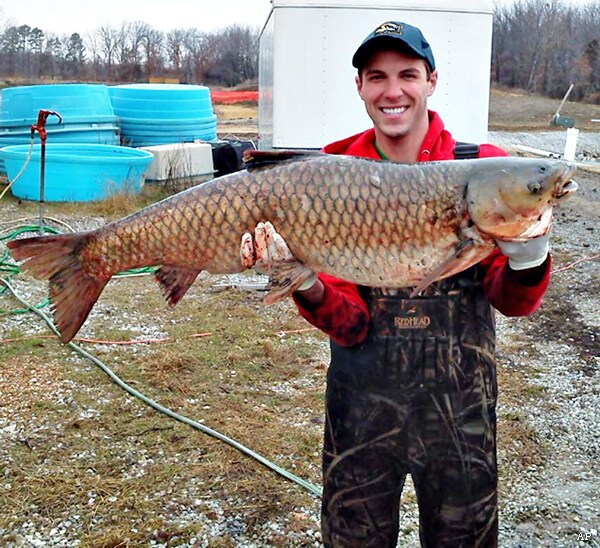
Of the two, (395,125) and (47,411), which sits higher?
(395,125)

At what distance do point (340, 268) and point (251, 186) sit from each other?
445 mm

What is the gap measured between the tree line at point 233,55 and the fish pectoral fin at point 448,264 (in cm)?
5692

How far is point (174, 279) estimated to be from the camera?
9.73 feet

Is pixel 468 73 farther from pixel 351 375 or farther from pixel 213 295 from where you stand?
pixel 351 375

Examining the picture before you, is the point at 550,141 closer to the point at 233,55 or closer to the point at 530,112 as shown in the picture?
the point at 530,112

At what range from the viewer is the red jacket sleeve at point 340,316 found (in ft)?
9.27

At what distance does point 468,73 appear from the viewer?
8.24 metres

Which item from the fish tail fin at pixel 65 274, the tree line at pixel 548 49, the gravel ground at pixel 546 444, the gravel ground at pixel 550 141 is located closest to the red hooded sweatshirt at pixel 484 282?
the fish tail fin at pixel 65 274

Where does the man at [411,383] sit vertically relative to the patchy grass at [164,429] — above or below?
above

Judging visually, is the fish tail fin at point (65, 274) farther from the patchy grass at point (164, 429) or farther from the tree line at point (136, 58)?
the tree line at point (136, 58)

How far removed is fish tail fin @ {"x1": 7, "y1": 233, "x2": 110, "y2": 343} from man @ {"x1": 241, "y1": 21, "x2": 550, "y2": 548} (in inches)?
33.9

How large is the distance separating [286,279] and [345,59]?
5.85 meters

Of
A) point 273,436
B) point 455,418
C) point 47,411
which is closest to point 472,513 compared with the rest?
point 455,418

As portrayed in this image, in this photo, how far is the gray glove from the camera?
2.51 m
